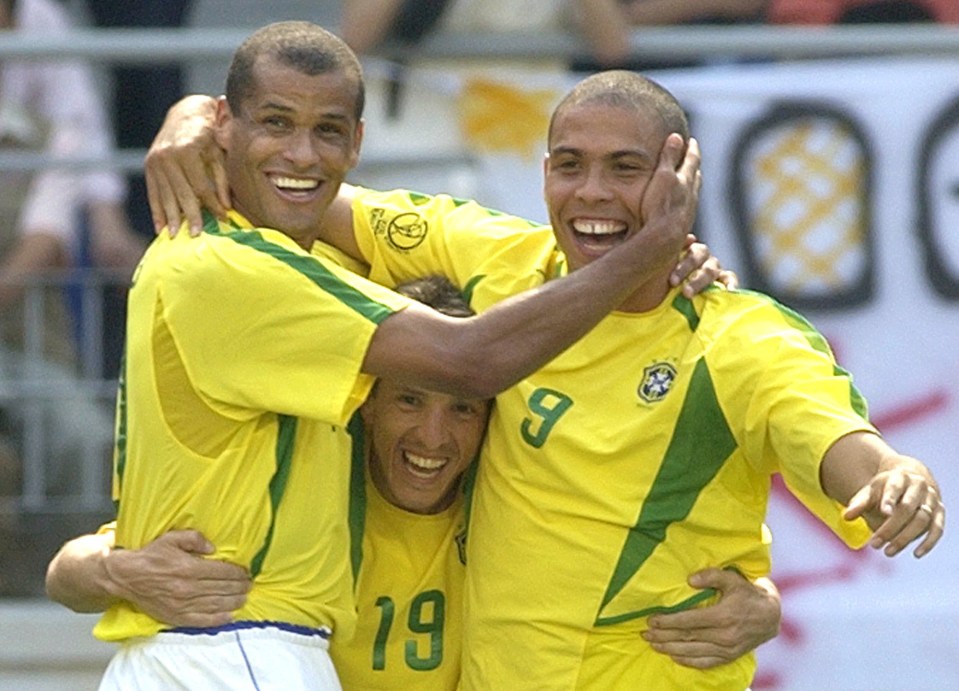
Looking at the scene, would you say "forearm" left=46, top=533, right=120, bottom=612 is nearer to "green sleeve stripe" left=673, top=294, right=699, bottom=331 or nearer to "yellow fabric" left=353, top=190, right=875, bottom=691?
"yellow fabric" left=353, top=190, right=875, bottom=691

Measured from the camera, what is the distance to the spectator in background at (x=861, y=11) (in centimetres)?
756

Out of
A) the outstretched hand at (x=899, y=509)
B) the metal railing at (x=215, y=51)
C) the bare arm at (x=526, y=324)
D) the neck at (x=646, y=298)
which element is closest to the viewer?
the outstretched hand at (x=899, y=509)

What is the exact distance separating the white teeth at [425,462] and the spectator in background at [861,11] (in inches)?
106

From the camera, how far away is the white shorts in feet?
16.5

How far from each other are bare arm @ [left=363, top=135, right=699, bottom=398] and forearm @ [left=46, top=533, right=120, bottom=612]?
2.54 feet

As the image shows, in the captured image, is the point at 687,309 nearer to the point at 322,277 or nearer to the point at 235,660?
the point at 322,277

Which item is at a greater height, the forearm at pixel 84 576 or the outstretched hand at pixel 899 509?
the outstretched hand at pixel 899 509

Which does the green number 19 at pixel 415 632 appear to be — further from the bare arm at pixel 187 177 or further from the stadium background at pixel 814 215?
the stadium background at pixel 814 215

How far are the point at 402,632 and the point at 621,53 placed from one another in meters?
2.17

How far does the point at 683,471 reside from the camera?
204 inches

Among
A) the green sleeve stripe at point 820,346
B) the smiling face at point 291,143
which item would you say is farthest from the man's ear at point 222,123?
the green sleeve stripe at point 820,346

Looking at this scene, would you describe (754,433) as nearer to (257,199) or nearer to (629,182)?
(629,182)

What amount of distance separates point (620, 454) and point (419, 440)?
48 cm

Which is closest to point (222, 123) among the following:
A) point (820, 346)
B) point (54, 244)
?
point (820, 346)
